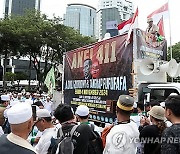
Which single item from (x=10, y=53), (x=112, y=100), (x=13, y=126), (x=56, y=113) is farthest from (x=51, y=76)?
(x=10, y=53)

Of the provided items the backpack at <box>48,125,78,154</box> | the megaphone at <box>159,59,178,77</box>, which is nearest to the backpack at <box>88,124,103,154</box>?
the backpack at <box>48,125,78,154</box>

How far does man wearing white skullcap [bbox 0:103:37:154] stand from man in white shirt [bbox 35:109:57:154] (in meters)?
0.97

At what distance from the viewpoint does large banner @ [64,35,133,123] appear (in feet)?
21.6

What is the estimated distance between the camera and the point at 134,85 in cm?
619

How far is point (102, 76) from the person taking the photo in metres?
7.38

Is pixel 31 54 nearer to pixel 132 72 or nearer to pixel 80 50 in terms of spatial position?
pixel 80 50

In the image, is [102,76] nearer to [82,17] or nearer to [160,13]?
[160,13]

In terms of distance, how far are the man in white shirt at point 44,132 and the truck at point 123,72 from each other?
3.23m

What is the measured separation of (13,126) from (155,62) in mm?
5253

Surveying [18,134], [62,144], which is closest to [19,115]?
[18,134]

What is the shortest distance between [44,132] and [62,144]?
54cm

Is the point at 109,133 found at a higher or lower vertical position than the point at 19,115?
lower

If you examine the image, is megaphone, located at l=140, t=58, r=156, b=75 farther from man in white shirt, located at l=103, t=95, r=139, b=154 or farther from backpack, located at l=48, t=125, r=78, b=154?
backpack, located at l=48, t=125, r=78, b=154

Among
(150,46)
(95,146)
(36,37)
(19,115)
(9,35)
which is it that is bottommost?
(95,146)
